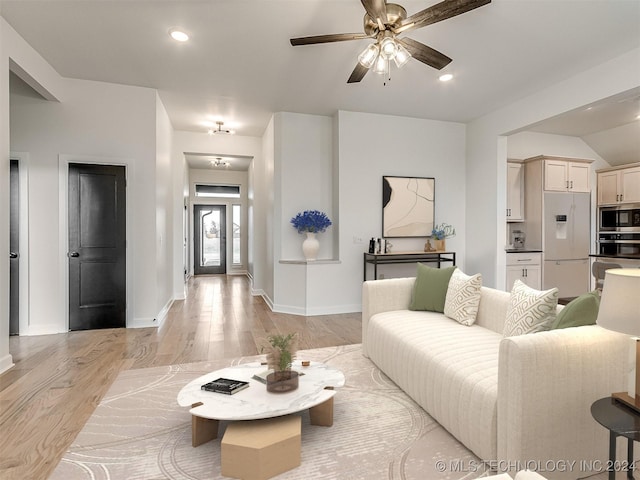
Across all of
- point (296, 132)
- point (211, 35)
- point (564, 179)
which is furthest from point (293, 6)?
point (564, 179)

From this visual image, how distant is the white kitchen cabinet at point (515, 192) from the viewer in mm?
5844

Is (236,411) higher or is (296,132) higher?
(296,132)

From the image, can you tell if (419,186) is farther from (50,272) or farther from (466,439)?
(50,272)

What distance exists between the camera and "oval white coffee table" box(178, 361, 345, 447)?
1.70 m

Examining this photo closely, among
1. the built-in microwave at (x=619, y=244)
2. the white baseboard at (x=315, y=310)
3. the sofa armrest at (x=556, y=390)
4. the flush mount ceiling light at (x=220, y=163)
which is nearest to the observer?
the sofa armrest at (x=556, y=390)

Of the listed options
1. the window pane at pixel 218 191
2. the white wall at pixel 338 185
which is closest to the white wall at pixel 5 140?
the white wall at pixel 338 185

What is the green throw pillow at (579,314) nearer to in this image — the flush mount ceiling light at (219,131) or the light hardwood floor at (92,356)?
the light hardwood floor at (92,356)

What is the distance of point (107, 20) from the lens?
9.55ft

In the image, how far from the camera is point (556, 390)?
1.52 metres

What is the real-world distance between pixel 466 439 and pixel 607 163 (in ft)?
23.7

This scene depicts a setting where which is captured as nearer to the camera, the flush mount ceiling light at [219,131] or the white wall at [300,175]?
the white wall at [300,175]

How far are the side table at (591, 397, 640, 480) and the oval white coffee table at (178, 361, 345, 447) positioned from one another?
4.01ft

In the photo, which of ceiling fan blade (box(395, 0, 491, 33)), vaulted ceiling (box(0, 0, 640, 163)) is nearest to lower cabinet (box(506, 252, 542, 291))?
vaulted ceiling (box(0, 0, 640, 163))

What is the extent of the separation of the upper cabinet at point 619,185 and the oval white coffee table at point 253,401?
6.68 meters
